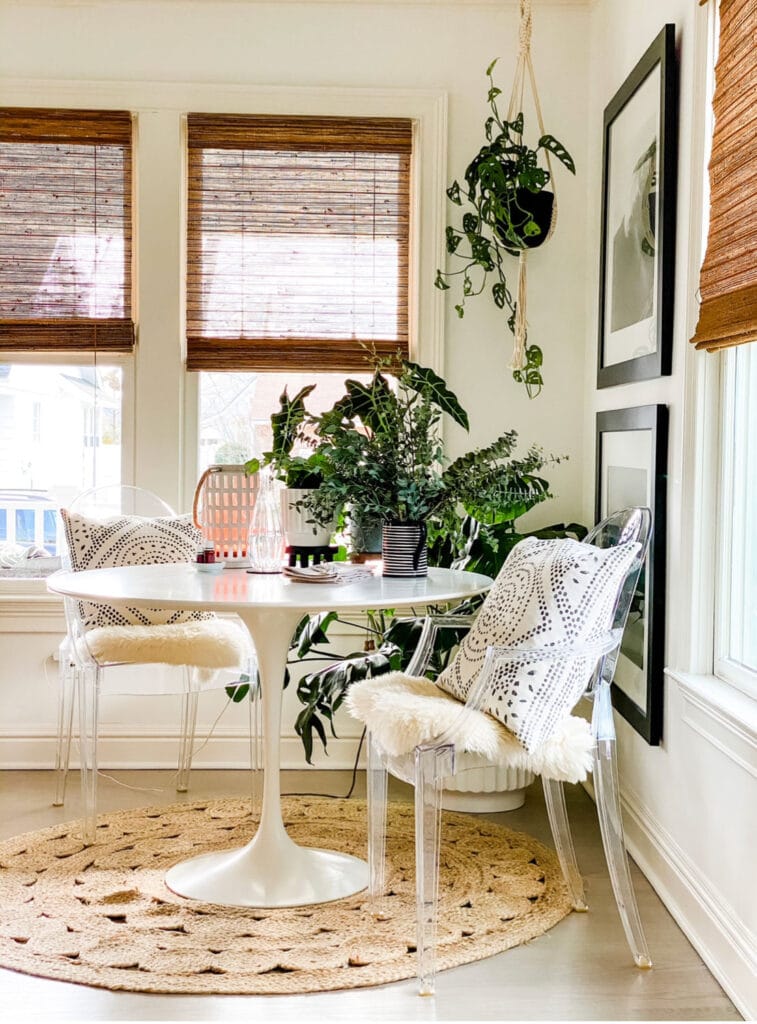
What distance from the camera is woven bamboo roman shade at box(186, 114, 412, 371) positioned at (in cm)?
397

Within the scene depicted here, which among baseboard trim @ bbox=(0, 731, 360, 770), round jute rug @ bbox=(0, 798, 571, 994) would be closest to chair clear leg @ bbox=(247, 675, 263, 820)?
round jute rug @ bbox=(0, 798, 571, 994)

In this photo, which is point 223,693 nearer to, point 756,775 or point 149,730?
point 149,730

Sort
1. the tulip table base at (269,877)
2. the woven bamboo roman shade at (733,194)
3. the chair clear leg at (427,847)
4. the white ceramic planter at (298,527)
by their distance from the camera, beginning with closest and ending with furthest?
the woven bamboo roman shade at (733,194)
the chair clear leg at (427,847)
the tulip table base at (269,877)
the white ceramic planter at (298,527)

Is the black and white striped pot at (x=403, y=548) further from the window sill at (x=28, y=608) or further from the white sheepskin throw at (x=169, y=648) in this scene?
the window sill at (x=28, y=608)

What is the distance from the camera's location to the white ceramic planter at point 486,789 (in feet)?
11.6

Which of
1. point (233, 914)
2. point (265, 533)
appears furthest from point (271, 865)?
point (265, 533)

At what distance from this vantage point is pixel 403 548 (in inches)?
117

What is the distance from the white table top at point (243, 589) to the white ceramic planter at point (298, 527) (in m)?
0.17

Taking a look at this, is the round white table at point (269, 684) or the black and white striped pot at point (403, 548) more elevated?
the black and white striped pot at point (403, 548)

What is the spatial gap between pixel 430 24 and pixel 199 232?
1.08 meters

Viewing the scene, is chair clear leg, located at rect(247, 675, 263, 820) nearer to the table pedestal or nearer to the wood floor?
the table pedestal

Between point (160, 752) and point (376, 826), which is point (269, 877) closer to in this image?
point (376, 826)

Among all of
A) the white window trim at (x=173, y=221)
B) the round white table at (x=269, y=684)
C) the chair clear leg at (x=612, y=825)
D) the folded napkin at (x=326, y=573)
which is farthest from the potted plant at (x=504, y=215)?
the chair clear leg at (x=612, y=825)

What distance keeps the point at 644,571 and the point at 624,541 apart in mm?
341
